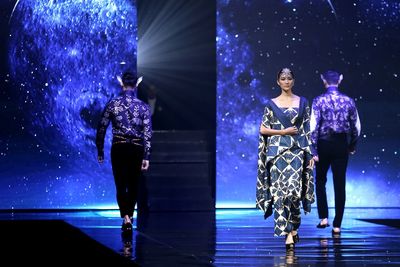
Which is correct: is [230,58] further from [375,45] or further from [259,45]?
[375,45]

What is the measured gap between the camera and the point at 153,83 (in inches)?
611

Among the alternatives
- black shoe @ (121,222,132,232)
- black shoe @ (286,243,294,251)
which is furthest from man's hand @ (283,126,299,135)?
black shoe @ (121,222,132,232)

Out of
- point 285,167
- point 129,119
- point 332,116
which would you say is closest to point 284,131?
point 285,167

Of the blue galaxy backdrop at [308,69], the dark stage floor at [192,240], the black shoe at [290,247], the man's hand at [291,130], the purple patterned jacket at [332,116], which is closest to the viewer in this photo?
the dark stage floor at [192,240]

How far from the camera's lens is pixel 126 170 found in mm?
10969

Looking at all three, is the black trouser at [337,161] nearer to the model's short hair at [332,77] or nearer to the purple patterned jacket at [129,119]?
the model's short hair at [332,77]

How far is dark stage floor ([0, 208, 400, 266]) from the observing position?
855 cm

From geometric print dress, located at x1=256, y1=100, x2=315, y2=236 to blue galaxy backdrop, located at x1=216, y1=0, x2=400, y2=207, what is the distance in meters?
5.50

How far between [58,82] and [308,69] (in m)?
3.35

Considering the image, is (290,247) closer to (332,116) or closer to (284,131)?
(284,131)

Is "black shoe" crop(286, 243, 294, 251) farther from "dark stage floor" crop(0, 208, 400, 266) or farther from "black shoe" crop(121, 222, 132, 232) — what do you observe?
"black shoe" crop(121, 222, 132, 232)

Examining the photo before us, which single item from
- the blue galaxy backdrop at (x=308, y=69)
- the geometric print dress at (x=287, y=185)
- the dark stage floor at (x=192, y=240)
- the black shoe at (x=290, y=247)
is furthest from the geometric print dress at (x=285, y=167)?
the blue galaxy backdrop at (x=308, y=69)

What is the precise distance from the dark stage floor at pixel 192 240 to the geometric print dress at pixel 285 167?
0.96 feet

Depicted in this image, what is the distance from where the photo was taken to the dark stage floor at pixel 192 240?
8547 mm
